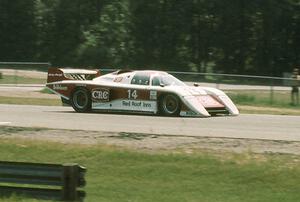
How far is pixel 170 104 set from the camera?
2228 centimetres

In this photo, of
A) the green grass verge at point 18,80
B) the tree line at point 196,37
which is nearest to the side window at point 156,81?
the green grass verge at point 18,80

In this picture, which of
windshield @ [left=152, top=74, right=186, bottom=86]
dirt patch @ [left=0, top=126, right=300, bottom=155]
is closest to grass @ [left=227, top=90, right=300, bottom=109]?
windshield @ [left=152, top=74, right=186, bottom=86]

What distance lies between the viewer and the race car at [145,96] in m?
22.0

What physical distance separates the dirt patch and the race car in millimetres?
5431

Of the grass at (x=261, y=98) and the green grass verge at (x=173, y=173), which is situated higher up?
the green grass verge at (x=173, y=173)

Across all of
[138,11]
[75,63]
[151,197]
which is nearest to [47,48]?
[75,63]

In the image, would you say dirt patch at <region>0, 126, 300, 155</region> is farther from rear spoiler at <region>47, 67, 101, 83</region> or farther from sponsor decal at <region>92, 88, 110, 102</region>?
rear spoiler at <region>47, 67, 101, 83</region>

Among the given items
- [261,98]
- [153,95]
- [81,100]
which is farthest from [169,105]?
[261,98]

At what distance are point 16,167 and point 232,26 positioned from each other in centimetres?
5300

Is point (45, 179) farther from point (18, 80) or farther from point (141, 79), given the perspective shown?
point (18, 80)

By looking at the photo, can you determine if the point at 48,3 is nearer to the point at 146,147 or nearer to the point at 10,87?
the point at 10,87

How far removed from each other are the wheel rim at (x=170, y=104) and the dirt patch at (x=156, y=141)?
539cm

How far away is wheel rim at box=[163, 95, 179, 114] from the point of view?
22098 millimetres

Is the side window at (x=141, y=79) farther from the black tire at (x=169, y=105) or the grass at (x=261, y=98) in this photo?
the grass at (x=261, y=98)
